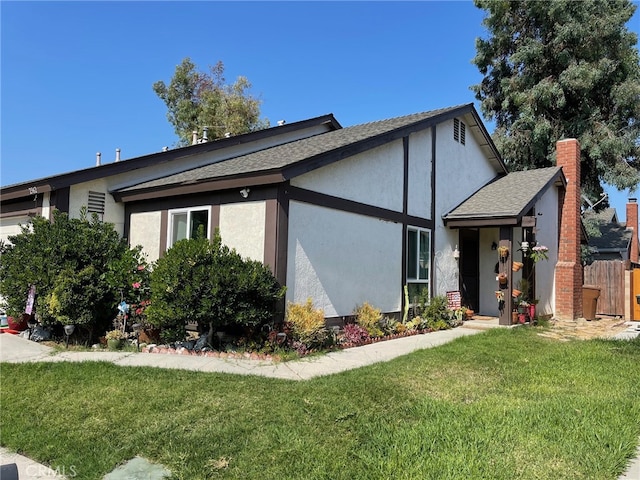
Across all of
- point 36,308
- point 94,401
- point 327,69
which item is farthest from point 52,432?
point 327,69

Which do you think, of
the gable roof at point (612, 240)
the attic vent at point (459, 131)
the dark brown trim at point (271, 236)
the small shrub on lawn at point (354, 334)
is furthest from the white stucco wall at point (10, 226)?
the gable roof at point (612, 240)

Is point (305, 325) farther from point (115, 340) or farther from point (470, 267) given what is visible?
point (470, 267)

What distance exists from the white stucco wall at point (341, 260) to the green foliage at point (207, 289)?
0.90 metres

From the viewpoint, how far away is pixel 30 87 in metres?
9.22

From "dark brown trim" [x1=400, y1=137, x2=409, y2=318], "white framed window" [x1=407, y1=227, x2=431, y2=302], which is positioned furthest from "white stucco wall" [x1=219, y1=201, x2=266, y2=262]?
"white framed window" [x1=407, y1=227, x2=431, y2=302]

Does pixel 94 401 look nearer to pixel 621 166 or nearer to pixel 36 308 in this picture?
pixel 36 308

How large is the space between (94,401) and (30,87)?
293 inches

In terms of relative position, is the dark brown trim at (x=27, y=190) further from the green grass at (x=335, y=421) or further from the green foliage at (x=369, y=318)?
the green foliage at (x=369, y=318)

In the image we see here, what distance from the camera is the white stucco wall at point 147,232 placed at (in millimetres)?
10195

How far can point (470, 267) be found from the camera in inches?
559

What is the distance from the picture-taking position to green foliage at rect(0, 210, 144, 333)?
310 inches

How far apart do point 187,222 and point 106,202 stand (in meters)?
2.53

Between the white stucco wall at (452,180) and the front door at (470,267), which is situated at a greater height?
the white stucco wall at (452,180)

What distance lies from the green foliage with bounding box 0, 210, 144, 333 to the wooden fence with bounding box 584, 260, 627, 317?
15.2m
